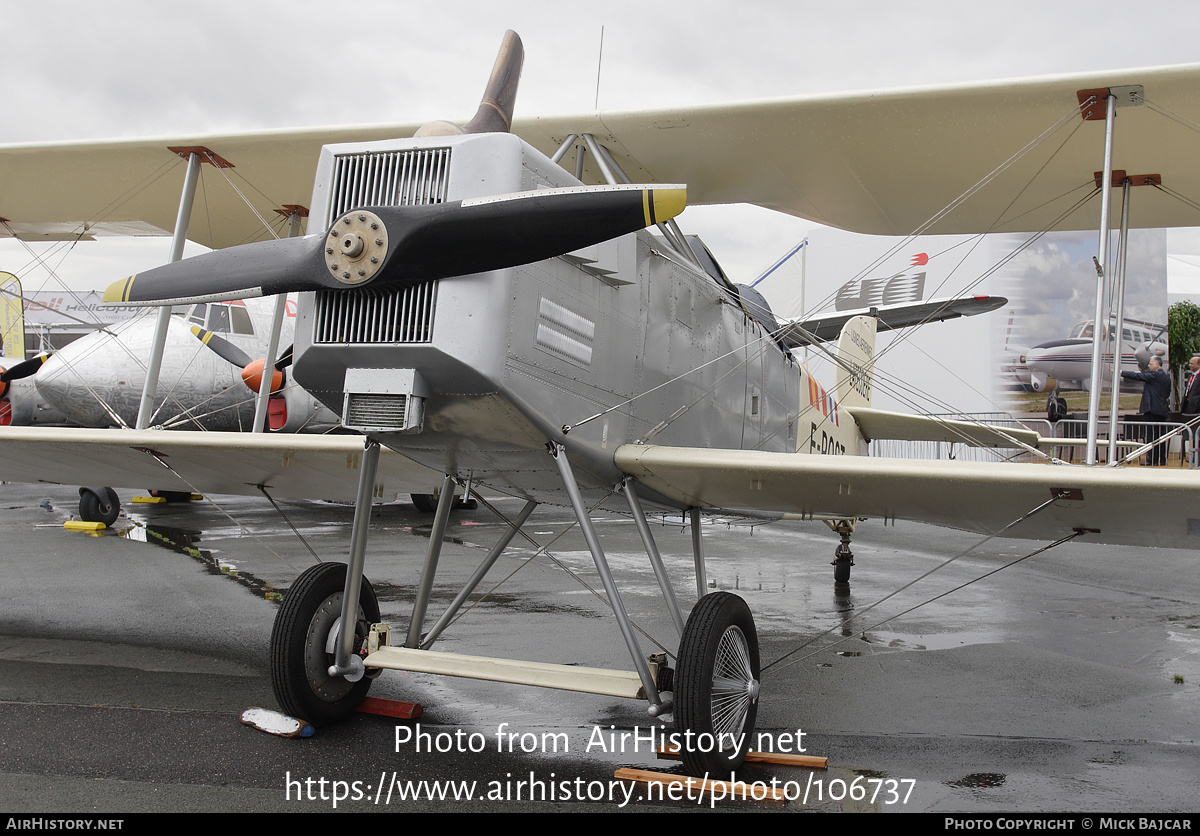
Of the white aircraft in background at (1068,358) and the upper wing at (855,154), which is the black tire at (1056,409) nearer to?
the white aircraft in background at (1068,358)

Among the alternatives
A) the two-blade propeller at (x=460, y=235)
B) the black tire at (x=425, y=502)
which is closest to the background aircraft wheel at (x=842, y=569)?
the two-blade propeller at (x=460, y=235)

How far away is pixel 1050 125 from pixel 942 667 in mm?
3333

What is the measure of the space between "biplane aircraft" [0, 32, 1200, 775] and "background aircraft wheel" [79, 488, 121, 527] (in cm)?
575

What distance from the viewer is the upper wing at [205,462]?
198 inches

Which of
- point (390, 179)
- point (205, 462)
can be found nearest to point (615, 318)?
point (390, 179)

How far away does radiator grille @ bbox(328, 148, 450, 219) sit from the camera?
10.9 ft

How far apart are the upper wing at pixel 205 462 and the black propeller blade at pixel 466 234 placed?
171cm

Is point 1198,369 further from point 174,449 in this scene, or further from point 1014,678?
point 174,449

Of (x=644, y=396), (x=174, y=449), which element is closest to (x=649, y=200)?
(x=644, y=396)

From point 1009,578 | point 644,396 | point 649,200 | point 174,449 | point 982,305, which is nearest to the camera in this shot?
point 649,200

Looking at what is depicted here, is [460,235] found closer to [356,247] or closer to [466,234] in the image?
[466,234]

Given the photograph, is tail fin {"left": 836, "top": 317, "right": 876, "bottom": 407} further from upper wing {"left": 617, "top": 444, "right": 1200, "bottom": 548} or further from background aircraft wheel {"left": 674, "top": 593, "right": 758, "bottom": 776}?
background aircraft wheel {"left": 674, "top": 593, "right": 758, "bottom": 776}

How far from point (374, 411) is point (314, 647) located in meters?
1.43

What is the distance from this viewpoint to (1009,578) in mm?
10109
